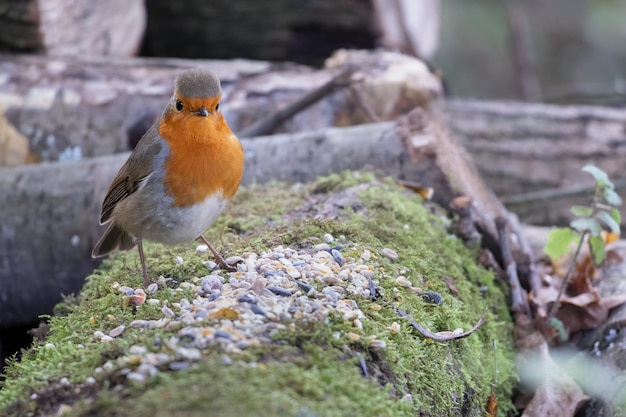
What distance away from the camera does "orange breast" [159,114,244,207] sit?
3008mm

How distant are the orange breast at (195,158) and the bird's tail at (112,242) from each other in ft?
1.80

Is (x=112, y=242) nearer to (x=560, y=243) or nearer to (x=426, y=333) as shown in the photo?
(x=426, y=333)

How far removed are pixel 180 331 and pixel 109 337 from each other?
34 centimetres

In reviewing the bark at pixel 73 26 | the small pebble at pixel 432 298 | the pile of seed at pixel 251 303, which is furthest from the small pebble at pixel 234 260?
the bark at pixel 73 26

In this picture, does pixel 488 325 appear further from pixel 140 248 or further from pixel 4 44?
pixel 4 44

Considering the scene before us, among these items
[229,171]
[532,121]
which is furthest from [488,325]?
[532,121]

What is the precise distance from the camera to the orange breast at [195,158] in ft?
9.87

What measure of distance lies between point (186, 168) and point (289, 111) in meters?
1.97

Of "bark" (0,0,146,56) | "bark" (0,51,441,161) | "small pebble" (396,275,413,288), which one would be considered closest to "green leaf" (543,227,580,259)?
"small pebble" (396,275,413,288)

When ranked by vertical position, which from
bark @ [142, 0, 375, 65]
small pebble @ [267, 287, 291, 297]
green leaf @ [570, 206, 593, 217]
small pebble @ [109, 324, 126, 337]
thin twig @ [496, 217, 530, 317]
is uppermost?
bark @ [142, 0, 375, 65]

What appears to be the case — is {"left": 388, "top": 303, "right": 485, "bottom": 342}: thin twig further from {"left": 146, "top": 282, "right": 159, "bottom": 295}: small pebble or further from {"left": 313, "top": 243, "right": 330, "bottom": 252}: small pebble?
{"left": 146, "top": 282, "right": 159, "bottom": 295}: small pebble

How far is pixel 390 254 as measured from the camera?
3137 millimetres

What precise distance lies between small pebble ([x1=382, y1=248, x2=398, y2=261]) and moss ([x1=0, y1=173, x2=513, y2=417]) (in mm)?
23

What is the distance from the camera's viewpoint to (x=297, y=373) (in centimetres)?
203
